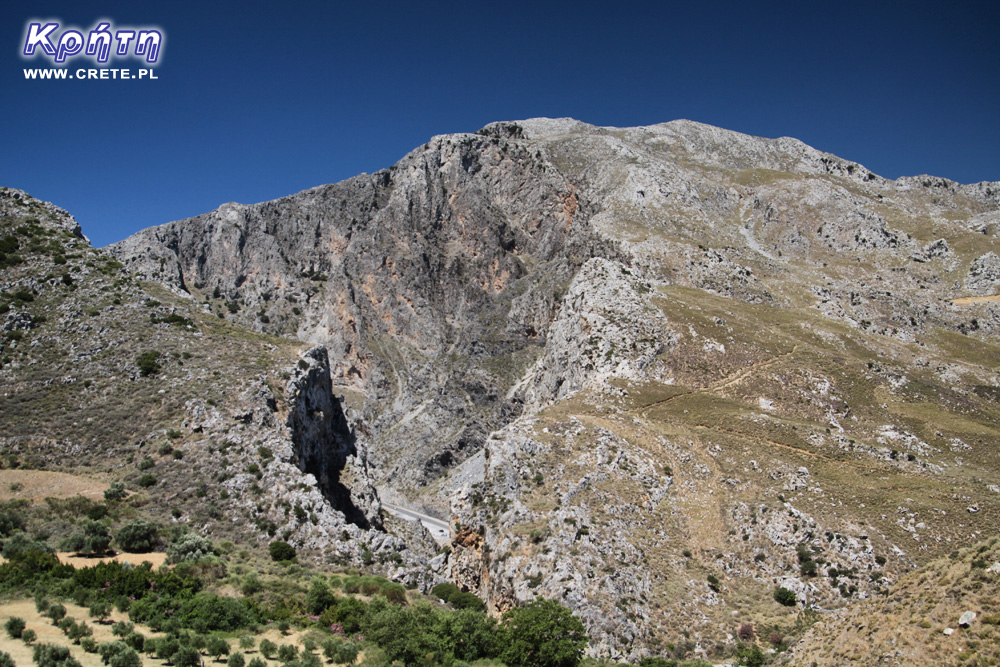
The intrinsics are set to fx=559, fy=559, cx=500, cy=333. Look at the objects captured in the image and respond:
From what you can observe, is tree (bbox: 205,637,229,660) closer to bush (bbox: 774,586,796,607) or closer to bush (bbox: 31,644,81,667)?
bush (bbox: 31,644,81,667)

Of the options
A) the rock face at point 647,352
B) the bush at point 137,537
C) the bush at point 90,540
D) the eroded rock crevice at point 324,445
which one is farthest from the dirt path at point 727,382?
the bush at point 90,540

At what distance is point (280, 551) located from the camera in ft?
125

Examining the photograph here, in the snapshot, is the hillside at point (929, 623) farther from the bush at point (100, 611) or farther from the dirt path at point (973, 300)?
the dirt path at point (973, 300)

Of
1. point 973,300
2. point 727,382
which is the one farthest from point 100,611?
point 973,300

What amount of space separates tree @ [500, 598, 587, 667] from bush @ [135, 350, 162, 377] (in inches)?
1507

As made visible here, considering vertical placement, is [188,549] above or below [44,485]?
below

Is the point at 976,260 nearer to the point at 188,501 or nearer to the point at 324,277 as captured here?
the point at 188,501

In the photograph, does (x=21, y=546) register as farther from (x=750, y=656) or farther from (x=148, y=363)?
(x=750, y=656)

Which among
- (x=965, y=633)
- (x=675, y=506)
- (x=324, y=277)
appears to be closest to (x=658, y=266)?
(x=675, y=506)

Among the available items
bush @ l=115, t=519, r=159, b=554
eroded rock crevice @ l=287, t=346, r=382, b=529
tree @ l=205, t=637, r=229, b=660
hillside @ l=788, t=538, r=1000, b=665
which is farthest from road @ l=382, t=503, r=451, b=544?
hillside @ l=788, t=538, r=1000, b=665

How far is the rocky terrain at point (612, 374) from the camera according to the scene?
38656mm

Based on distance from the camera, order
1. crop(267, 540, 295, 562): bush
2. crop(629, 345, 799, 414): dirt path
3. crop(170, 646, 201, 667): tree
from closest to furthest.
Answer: crop(170, 646, 201, 667): tree, crop(267, 540, 295, 562): bush, crop(629, 345, 799, 414): dirt path

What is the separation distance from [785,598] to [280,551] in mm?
33417

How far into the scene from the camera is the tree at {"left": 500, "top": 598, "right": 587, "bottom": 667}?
2811 cm
